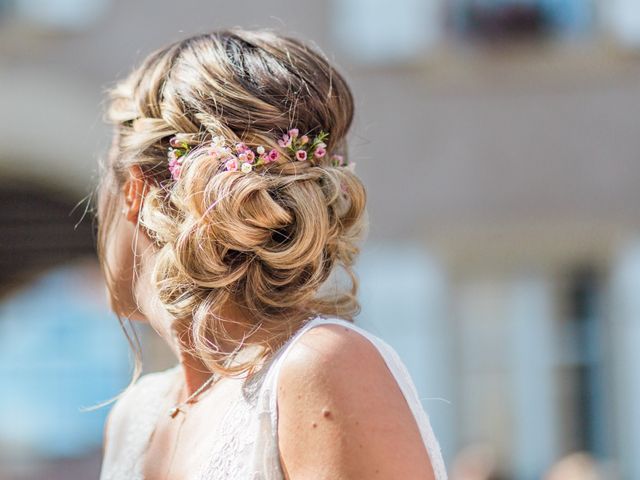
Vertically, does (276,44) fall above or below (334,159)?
above

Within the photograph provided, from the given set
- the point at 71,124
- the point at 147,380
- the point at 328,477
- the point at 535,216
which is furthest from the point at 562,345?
the point at 328,477

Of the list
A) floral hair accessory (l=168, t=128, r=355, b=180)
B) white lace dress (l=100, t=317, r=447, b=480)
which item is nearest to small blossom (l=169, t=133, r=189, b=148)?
floral hair accessory (l=168, t=128, r=355, b=180)

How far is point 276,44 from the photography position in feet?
6.08

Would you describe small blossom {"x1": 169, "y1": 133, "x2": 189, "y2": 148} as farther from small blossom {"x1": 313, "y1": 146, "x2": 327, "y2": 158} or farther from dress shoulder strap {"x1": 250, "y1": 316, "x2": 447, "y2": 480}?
dress shoulder strap {"x1": 250, "y1": 316, "x2": 447, "y2": 480}

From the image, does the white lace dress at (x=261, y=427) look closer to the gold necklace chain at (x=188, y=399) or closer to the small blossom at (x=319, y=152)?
the gold necklace chain at (x=188, y=399)

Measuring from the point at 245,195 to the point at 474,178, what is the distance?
21.4 feet

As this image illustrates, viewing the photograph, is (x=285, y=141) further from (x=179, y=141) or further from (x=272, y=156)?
(x=179, y=141)

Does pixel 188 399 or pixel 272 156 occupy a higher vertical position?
pixel 272 156

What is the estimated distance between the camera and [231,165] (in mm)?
1731

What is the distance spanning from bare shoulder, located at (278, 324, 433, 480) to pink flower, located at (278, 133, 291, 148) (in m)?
0.31

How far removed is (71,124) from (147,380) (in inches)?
247

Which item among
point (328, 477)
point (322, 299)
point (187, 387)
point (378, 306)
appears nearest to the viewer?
point (328, 477)

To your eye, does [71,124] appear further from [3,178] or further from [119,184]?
[119,184]

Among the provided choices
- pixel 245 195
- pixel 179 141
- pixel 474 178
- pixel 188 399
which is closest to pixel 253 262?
pixel 245 195
